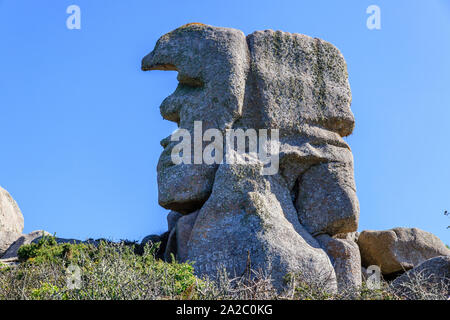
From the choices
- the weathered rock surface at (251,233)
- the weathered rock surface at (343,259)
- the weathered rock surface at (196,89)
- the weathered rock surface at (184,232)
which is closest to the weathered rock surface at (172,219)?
the weathered rock surface at (196,89)

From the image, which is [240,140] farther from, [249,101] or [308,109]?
[308,109]

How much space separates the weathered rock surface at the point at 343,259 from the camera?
10.2m

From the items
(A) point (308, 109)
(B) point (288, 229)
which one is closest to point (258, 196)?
(B) point (288, 229)

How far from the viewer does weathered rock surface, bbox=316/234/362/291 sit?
10.2 metres

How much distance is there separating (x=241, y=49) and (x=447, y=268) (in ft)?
17.4

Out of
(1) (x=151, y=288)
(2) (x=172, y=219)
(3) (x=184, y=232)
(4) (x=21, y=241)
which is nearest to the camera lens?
(1) (x=151, y=288)

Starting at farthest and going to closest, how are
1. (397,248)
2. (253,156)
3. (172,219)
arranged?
(172,219)
(397,248)
(253,156)

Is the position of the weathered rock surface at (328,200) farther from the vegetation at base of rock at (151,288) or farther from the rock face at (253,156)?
the vegetation at base of rock at (151,288)

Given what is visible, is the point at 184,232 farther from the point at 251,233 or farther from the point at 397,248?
the point at 397,248

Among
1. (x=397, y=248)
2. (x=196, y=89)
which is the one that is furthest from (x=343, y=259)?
(x=196, y=89)

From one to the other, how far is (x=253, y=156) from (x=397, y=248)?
3.76m

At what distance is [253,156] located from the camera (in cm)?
1063

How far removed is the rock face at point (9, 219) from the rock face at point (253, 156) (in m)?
4.66

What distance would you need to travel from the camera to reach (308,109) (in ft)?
37.0
